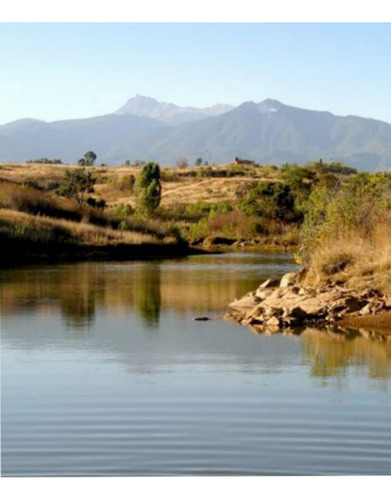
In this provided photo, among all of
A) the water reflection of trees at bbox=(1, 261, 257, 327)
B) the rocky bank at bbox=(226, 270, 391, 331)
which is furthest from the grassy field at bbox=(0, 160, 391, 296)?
the water reflection of trees at bbox=(1, 261, 257, 327)

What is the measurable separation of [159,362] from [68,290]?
1005cm

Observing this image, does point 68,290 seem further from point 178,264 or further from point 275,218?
point 275,218

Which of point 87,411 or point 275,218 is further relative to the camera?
point 275,218

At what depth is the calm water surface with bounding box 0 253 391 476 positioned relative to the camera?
27.3 ft

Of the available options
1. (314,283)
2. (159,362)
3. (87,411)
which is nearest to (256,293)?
(314,283)

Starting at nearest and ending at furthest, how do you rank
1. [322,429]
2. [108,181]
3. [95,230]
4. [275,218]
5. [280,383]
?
1. [322,429]
2. [280,383]
3. [95,230]
4. [275,218]
5. [108,181]

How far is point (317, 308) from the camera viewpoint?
17125 mm

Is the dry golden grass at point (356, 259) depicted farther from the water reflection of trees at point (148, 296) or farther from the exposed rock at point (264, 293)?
the water reflection of trees at point (148, 296)

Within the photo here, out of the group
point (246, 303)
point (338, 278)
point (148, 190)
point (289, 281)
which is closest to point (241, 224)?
point (148, 190)

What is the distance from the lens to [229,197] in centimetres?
6594

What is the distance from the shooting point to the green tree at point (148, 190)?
2085 inches

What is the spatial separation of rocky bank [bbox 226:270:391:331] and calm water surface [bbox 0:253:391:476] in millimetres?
567

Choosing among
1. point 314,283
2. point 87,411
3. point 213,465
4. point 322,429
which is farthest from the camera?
point 314,283

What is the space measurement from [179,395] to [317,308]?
259 inches
